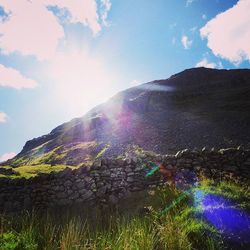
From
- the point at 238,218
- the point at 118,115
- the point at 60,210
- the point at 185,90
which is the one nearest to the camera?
the point at 238,218

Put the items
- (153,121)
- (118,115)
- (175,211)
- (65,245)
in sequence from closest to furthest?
(65,245), (175,211), (153,121), (118,115)

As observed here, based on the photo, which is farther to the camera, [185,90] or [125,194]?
[185,90]

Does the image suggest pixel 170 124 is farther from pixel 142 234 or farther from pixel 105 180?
pixel 142 234

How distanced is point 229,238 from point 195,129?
3608 cm

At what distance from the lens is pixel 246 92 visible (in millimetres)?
66312

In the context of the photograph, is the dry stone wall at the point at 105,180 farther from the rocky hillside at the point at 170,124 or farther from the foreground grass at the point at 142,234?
the rocky hillside at the point at 170,124

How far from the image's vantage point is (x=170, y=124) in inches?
1881

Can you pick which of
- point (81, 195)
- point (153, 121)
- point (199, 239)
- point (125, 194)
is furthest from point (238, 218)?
point (153, 121)

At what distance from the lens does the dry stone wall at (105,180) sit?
11.5m

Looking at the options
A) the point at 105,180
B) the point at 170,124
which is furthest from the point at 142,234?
the point at 170,124

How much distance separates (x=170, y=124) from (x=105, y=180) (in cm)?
3716

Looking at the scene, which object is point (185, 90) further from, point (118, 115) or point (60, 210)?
point (60, 210)

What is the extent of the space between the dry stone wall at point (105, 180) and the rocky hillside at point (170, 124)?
24.4 ft

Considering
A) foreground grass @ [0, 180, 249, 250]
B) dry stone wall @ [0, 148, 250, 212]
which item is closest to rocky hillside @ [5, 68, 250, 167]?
dry stone wall @ [0, 148, 250, 212]
